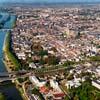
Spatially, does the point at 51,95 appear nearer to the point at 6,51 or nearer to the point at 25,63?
the point at 25,63

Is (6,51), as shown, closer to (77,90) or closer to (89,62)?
(89,62)

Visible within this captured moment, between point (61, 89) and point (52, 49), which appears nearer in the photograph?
point (61, 89)

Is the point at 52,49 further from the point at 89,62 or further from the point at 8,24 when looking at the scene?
the point at 8,24

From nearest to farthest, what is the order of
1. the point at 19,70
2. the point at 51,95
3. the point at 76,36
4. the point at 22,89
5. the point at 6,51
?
the point at 51,95 → the point at 22,89 → the point at 19,70 → the point at 6,51 → the point at 76,36

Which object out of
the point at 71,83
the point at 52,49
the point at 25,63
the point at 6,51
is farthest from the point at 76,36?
the point at 71,83

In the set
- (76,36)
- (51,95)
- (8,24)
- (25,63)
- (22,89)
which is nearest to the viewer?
(51,95)

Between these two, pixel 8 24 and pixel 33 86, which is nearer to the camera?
pixel 33 86

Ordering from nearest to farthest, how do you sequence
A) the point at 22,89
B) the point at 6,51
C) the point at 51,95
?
the point at 51,95 < the point at 22,89 < the point at 6,51

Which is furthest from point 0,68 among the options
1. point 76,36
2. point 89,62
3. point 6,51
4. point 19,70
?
point 76,36

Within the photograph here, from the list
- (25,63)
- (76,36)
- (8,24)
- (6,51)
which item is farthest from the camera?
(8,24)
